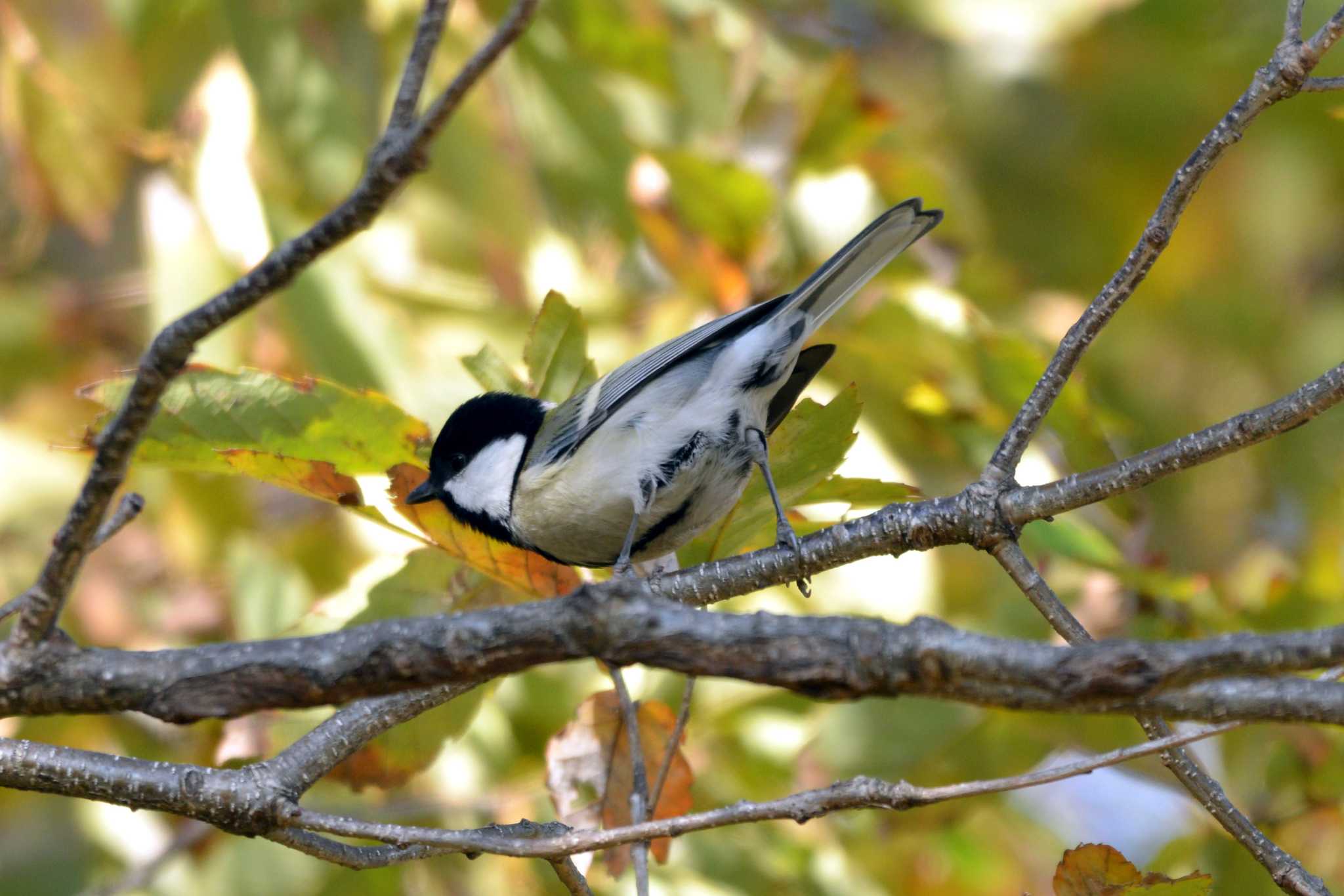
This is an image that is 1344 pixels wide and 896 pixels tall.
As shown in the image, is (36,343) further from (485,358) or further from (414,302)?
(485,358)

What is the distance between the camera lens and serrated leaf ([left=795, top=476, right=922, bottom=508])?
6.54 ft

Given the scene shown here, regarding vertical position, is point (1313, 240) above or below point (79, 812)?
above

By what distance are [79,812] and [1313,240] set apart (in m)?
4.67

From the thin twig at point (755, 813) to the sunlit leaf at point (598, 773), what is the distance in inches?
31.0

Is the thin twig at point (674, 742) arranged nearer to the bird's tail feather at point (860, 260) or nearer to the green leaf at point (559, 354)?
the green leaf at point (559, 354)

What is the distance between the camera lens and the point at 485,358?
2336mm

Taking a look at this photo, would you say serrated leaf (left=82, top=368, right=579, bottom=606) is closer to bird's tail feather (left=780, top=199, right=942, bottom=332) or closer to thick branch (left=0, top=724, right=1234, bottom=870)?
thick branch (left=0, top=724, right=1234, bottom=870)

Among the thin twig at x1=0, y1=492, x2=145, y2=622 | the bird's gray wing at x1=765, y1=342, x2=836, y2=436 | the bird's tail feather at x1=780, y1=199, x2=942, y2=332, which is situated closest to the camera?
the thin twig at x1=0, y1=492, x2=145, y2=622

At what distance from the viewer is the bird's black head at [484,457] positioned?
9.58 feet

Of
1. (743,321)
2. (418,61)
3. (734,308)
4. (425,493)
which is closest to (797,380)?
(743,321)

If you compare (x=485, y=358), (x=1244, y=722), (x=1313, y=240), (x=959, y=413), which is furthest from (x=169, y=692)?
(x=1313, y=240)

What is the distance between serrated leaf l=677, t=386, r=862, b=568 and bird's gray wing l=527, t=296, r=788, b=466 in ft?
1.70

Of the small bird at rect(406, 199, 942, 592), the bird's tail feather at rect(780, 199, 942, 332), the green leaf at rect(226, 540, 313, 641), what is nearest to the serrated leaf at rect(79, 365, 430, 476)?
the small bird at rect(406, 199, 942, 592)

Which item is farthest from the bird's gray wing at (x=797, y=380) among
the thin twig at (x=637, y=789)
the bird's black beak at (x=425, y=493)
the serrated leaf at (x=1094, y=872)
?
the serrated leaf at (x=1094, y=872)
